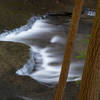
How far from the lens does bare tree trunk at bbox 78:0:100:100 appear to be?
2111 millimetres

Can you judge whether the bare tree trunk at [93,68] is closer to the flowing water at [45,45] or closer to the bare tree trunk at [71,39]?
the bare tree trunk at [71,39]

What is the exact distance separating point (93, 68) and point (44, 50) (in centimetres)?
692

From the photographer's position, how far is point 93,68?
2.21 meters

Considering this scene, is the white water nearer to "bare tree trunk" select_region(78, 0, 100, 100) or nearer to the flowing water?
the flowing water

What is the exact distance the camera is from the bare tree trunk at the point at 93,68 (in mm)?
2111

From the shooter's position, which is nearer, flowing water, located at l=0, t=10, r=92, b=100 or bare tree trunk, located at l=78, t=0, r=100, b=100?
bare tree trunk, located at l=78, t=0, r=100, b=100

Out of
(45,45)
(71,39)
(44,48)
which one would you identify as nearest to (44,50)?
(44,48)

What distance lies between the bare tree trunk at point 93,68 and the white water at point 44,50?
2000mm

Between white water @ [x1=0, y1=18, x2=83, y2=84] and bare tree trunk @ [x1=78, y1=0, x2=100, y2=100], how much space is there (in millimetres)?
2000

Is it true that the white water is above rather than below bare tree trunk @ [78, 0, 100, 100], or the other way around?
below

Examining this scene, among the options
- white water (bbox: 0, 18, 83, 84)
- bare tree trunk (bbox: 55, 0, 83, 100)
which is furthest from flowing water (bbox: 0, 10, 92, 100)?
bare tree trunk (bbox: 55, 0, 83, 100)

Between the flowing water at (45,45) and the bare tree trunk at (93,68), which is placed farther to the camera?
the flowing water at (45,45)

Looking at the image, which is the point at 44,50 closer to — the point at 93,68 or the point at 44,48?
the point at 44,48

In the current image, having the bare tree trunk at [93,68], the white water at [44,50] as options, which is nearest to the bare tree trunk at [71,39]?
the bare tree trunk at [93,68]
